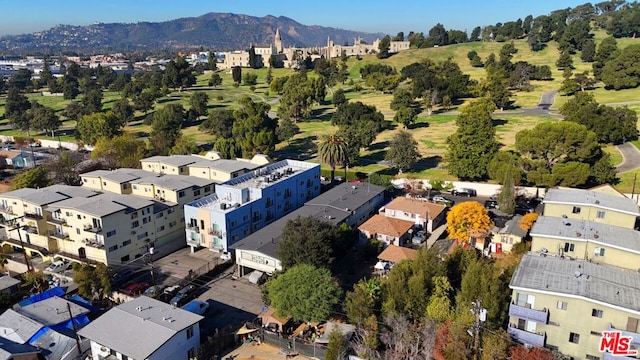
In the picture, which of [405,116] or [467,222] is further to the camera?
[405,116]

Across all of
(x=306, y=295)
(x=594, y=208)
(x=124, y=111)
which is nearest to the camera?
(x=306, y=295)

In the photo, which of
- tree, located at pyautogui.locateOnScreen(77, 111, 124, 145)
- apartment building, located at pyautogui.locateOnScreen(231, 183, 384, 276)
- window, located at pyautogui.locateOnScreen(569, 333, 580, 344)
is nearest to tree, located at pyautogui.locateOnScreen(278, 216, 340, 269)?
apartment building, located at pyautogui.locateOnScreen(231, 183, 384, 276)

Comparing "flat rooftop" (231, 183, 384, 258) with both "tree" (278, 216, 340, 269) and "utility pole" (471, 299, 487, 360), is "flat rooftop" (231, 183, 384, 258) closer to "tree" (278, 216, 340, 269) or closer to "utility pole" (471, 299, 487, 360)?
"tree" (278, 216, 340, 269)

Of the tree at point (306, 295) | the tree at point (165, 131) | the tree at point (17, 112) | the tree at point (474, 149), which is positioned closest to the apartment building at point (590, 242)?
the tree at point (306, 295)

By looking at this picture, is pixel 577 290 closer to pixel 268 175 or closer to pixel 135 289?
pixel 135 289

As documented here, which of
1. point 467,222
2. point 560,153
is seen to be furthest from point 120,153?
point 560,153

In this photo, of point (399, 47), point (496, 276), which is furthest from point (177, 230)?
point (399, 47)

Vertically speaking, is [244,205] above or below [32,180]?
above
